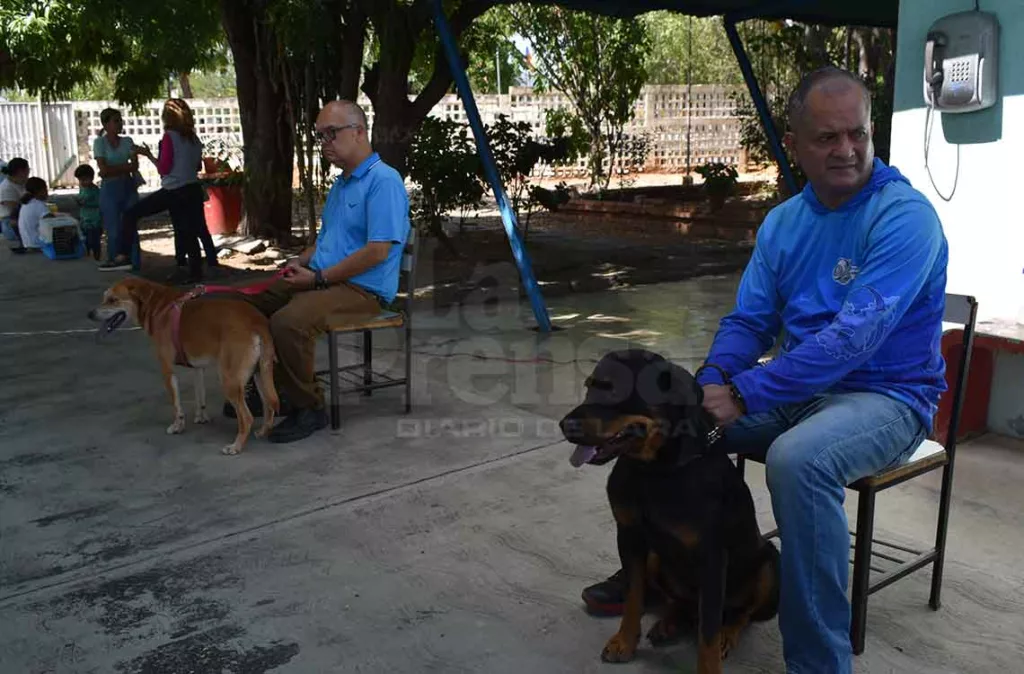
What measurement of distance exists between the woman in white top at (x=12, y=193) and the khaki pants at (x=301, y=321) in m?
8.86

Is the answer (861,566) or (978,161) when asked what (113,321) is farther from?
(978,161)

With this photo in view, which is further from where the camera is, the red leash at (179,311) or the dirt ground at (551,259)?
the dirt ground at (551,259)

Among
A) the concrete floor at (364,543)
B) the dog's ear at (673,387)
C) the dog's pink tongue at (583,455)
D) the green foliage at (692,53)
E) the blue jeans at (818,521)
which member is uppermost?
the green foliage at (692,53)

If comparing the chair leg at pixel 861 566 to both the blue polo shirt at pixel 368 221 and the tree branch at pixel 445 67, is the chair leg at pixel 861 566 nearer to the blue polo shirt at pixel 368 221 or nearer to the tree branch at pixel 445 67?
the blue polo shirt at pixel 368 221

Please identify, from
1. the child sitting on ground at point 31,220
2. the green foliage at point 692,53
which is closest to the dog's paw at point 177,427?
the child sitting on ground at point 31,220

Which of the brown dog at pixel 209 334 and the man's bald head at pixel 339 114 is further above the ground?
the man's bald head at pixel 339 114

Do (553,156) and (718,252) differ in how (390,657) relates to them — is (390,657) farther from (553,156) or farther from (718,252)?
(718,252)

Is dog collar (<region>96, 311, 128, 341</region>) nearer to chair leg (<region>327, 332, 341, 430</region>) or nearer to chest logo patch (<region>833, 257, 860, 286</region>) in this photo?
chair leg (<region>327, 332, 341, 430</region>)

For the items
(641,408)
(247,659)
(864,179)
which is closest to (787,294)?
(864,179)

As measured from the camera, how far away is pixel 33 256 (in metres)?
11.8

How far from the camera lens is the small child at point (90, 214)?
1129 centimetres

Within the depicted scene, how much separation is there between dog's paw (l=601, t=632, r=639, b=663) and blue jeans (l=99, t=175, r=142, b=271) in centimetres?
867

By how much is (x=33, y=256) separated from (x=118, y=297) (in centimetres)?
791

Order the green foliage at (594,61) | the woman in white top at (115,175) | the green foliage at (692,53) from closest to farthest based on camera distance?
the woman in white top at (115,175)
the green foliage at (594,61)
the green foliage at (692,53)
